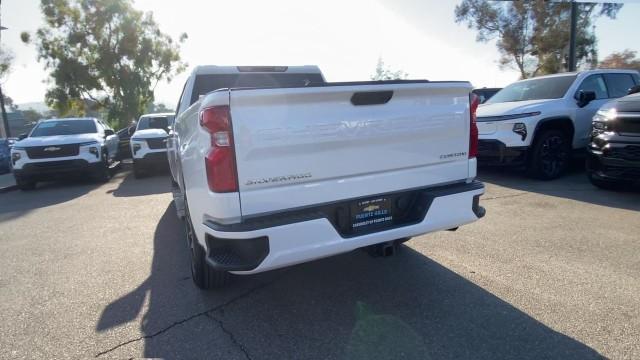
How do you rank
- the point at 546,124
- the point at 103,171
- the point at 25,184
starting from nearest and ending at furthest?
the point at 546,124
the point at 25,184
the point at 103,171

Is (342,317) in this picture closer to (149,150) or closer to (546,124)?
(546,124)

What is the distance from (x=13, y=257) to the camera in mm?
4688

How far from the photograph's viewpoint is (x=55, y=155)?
Result: 935cm

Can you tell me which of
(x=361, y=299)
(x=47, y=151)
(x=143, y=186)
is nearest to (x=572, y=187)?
(x=361, y=299)

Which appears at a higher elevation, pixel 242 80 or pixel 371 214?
pixel 242 80

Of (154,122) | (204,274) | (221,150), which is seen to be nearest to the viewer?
(221,150)

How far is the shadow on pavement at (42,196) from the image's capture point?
24.8ft

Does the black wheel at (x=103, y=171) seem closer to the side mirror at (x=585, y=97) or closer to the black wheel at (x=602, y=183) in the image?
the black wheel at (x=602, y=183)

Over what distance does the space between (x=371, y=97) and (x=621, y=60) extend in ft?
136

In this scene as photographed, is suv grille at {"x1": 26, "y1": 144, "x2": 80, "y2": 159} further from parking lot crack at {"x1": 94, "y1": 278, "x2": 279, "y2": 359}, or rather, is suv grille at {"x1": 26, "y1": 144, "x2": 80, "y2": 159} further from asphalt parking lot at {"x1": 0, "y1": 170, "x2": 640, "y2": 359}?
parking lot crack at {"x1": 94, "y1": 278, "x2": 279, "y2": 359}

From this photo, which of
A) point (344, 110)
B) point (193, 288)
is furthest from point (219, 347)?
point (344, 110)

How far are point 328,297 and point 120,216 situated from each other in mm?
4658

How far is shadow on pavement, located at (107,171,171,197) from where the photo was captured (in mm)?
8594

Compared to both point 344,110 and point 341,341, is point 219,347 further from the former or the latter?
point 344,110
